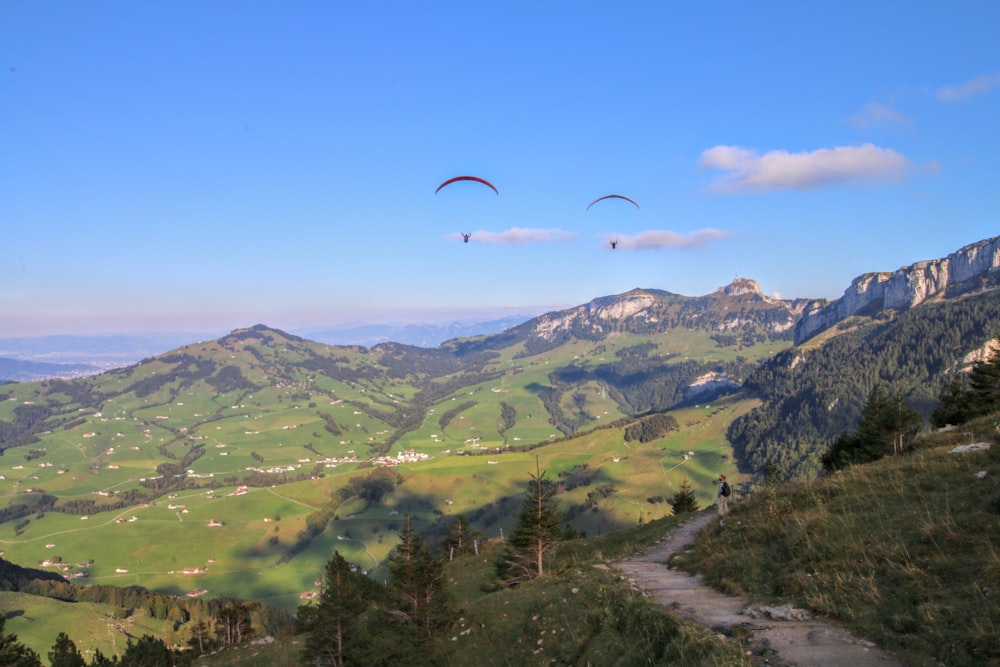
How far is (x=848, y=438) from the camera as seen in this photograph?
5869 centimetres

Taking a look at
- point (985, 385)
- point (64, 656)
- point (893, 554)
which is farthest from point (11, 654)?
point (985, 385)

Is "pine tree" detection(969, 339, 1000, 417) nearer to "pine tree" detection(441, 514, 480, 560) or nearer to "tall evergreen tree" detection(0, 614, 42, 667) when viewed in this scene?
"pine tree" detection(441, 514, 480, 560)

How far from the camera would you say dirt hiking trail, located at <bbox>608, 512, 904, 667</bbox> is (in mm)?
10547

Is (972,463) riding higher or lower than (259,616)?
higher

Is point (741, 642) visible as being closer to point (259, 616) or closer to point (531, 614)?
point (531, 614)

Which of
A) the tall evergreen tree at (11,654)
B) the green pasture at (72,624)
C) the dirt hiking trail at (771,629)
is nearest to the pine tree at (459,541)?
the tall evergreen tree at (11,654)

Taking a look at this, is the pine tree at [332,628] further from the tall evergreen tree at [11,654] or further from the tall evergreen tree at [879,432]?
the tall evergreen tree at [879,432]

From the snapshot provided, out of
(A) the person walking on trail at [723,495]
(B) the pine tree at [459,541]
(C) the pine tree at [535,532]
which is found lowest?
(B) the pine tree at [459,541]

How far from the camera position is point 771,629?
487 inches

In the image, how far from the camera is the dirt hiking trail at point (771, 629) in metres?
10.5

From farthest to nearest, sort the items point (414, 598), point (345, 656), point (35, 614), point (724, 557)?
1. point (35, 614)
2. point (345, 656)
3. point (414, 598)
4. point (724, 557)

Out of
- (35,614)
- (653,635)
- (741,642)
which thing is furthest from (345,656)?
(35,614)

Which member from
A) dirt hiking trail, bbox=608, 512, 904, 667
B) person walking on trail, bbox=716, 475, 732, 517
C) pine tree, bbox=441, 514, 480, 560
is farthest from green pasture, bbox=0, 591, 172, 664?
dirt hiking trail, bbox=608, 512, 904, 667

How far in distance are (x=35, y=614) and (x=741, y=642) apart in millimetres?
190067
